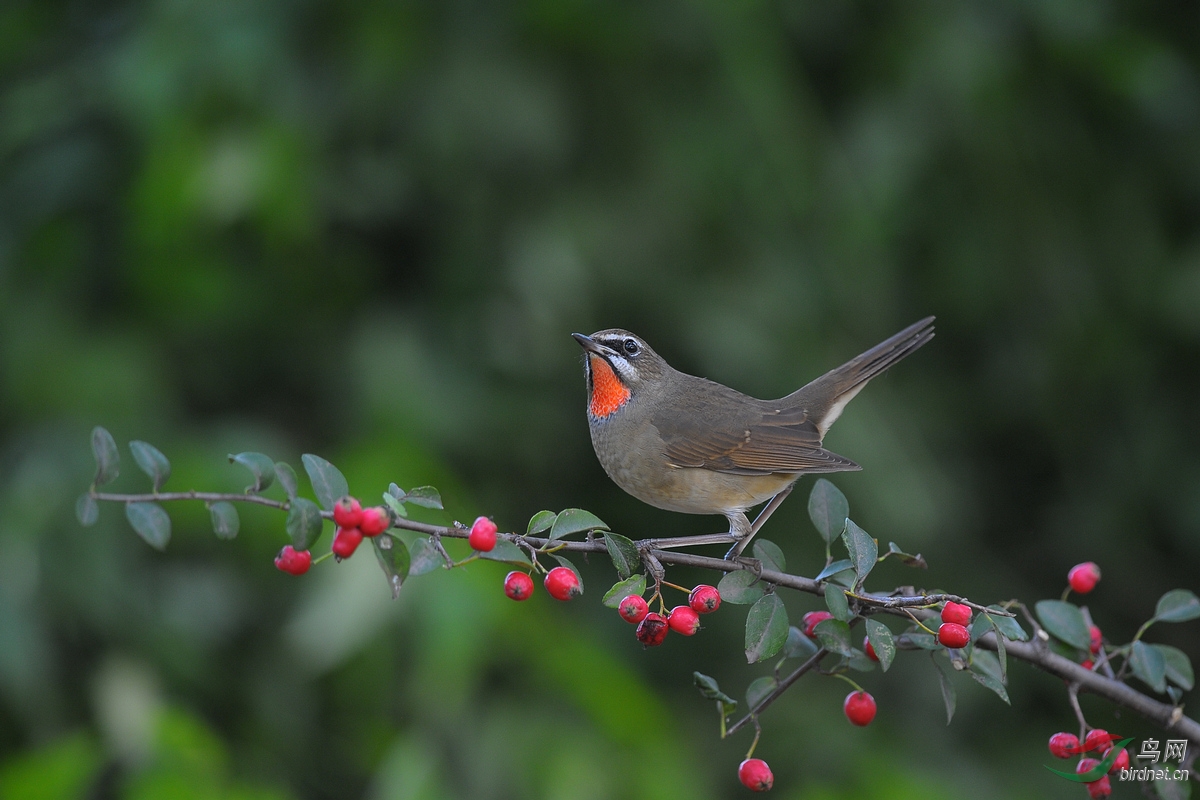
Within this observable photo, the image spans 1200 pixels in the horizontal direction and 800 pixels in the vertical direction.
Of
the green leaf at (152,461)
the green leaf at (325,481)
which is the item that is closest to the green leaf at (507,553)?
the green leaf at (325,481)

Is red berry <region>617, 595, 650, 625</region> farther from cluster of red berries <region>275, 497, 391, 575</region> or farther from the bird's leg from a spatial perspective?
the bird's leg

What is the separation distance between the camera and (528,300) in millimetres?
4008

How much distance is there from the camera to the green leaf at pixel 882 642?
161 cm

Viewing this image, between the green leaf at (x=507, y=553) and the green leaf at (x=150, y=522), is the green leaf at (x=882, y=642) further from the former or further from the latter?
the green leaf at (x=150, y=522)

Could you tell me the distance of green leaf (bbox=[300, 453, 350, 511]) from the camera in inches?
62.1

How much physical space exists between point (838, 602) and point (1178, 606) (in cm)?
70

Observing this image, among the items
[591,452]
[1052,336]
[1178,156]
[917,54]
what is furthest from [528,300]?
[1178,156]

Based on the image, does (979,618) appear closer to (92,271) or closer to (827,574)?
(827,574)

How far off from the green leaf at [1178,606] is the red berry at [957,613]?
46 centimetres

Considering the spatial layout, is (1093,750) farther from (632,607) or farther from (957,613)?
(632,607)

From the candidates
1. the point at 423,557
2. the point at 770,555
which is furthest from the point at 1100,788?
the point at 423,557

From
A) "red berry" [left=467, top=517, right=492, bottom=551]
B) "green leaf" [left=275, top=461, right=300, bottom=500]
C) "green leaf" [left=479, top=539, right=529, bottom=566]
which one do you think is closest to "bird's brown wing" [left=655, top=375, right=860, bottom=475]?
"green leaf" [left=479, top=539, right=529, bottom=566]

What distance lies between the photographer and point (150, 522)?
1.43 meters

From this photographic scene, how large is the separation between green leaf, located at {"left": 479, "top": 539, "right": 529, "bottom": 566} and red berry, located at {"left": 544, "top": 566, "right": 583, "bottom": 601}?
60 mm
